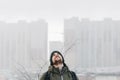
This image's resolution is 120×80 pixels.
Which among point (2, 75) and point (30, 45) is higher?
point (30, 45)

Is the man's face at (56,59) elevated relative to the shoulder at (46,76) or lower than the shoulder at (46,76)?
elevated

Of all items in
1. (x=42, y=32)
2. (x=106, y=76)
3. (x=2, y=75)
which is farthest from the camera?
(x=2, y=75)

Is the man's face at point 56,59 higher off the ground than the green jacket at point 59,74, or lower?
higher

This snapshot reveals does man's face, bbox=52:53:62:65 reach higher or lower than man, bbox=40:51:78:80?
higher

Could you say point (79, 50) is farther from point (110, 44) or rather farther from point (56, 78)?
point (56, 78)

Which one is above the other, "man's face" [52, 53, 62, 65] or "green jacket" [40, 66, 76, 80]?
"man's face" [52, 53, 62, 65]

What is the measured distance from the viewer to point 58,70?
94.7 inches

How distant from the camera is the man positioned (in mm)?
2400

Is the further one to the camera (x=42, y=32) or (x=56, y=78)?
(x=42, y=32)

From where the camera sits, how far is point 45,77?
2.45 m

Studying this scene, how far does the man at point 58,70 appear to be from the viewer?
94.5 inches

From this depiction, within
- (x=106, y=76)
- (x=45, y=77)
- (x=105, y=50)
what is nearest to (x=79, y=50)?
(x=105, y=50)

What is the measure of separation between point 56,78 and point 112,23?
33.4 m

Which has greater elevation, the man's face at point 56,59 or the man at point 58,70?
the man's face at point 56,59
